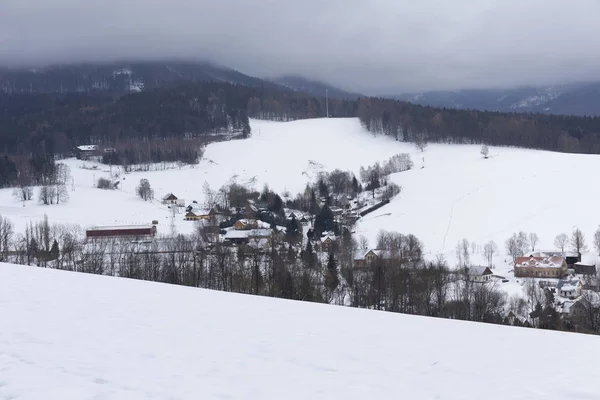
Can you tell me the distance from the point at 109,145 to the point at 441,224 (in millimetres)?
65747

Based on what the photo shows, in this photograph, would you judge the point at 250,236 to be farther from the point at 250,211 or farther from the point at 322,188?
the point at 322,188

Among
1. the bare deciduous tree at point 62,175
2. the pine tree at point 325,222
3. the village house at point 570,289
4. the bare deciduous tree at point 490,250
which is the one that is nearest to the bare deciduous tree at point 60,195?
the bare deciduous tree at point 62,175

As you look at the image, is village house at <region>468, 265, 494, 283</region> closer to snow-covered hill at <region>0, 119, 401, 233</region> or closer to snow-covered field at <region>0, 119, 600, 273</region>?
snow-covered field at <region>0, 119, 600, 273</region>

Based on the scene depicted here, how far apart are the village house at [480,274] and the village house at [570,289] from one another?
146 inches

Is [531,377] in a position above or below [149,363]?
below

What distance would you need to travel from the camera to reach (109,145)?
9150 cm

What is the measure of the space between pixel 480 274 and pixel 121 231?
2647 cm

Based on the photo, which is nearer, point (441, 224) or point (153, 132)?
point (441, 224)

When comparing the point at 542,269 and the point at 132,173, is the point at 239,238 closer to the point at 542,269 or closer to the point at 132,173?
the point at 542,269

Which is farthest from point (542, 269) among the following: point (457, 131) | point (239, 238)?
point (457, 131)

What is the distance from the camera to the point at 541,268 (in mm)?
31984

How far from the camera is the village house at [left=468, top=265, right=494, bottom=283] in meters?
29.0

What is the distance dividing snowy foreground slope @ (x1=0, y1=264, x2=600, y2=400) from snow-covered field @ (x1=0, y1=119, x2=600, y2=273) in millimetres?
29037

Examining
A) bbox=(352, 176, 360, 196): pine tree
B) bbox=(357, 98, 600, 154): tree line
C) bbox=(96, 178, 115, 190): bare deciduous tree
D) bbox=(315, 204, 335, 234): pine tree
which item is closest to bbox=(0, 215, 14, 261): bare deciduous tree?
bbox=(315, 204, 335, 234): pine tree
